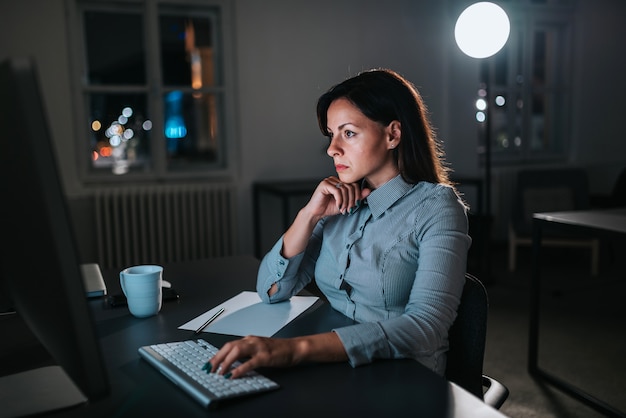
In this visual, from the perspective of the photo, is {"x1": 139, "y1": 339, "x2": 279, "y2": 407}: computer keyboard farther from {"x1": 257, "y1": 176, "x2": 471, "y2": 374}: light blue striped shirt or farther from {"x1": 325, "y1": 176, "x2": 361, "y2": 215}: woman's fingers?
{"x1": 325, "y1": 176, "x2": 361, "y2": 215}: woman's fingers

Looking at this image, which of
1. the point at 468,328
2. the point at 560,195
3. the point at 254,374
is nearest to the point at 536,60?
the point at 560,195

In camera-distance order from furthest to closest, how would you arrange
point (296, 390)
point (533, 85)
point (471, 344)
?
point (533, 85), point (471, 344), point (296, 390)

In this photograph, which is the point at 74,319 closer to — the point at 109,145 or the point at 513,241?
the point at 109,145

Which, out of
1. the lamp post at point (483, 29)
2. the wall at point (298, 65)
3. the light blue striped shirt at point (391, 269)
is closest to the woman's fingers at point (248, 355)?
the light blue striped shirt at point (391, 269)

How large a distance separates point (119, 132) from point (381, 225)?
3.52 meters

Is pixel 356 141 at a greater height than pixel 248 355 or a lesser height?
greater

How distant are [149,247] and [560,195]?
335 centimetres

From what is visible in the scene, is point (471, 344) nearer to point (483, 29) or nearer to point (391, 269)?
point (391, 269)

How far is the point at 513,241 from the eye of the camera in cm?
456

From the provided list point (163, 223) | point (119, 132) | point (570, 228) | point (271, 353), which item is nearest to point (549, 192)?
point (570, 228)

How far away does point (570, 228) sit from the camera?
2441 millimetres

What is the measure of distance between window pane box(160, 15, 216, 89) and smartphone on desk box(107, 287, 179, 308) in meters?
3.21

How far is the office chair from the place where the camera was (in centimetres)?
122

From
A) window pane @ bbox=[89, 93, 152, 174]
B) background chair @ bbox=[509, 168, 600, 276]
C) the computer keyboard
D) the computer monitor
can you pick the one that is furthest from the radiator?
the computer monitor
